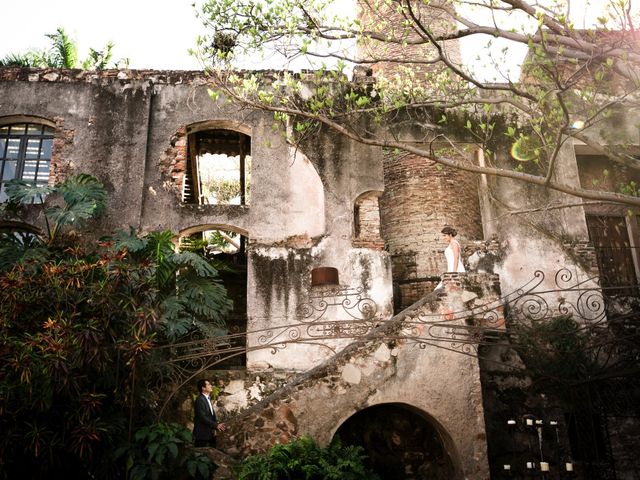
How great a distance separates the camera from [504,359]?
35.6 feet

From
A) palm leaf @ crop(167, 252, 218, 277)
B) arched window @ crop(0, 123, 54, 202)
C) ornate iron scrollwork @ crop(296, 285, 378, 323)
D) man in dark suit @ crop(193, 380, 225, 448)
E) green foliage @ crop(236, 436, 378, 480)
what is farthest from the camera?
arched window @ crop(0, 123, 54, 202)

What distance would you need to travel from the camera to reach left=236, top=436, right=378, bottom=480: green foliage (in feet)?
23.5

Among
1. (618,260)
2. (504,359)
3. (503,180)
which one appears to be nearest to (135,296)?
(504,359)

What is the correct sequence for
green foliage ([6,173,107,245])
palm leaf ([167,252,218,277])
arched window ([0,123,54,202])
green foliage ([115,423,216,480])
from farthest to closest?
arched window ([0,123,54,202]) < green foliage ([6,173,107,245]) < palm leaf ([167,252,218,277]) < green foliage ([115,423,216,480])

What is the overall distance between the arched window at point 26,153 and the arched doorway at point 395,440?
8.47 m

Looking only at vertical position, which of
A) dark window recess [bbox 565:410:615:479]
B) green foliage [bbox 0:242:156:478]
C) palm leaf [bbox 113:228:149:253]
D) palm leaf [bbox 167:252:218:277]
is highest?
palm leaf [bbox 113:228:149:253]

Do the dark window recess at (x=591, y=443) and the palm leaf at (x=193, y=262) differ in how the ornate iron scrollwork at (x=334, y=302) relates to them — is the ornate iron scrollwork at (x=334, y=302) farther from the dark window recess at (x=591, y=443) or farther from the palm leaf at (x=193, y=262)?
the dark window recess at (x=591, y=443)

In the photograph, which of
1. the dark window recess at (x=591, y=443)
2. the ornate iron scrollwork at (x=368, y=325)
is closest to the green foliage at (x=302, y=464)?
the ornate iron scrollwork at (x=368, y=325)

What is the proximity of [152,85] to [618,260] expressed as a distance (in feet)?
39.1

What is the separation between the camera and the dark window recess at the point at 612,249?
14.2 meters

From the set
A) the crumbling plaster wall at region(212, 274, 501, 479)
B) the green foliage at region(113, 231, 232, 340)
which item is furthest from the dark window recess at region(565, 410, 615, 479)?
the green foliage at region(113, 231, 232, 340)

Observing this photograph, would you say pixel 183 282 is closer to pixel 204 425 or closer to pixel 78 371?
pixel 204 425

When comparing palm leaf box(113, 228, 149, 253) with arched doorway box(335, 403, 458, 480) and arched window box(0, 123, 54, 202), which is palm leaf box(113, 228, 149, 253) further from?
arched doorway box(335, 403, 458, 480)

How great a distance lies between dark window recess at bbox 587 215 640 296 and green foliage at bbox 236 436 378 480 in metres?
9.13
